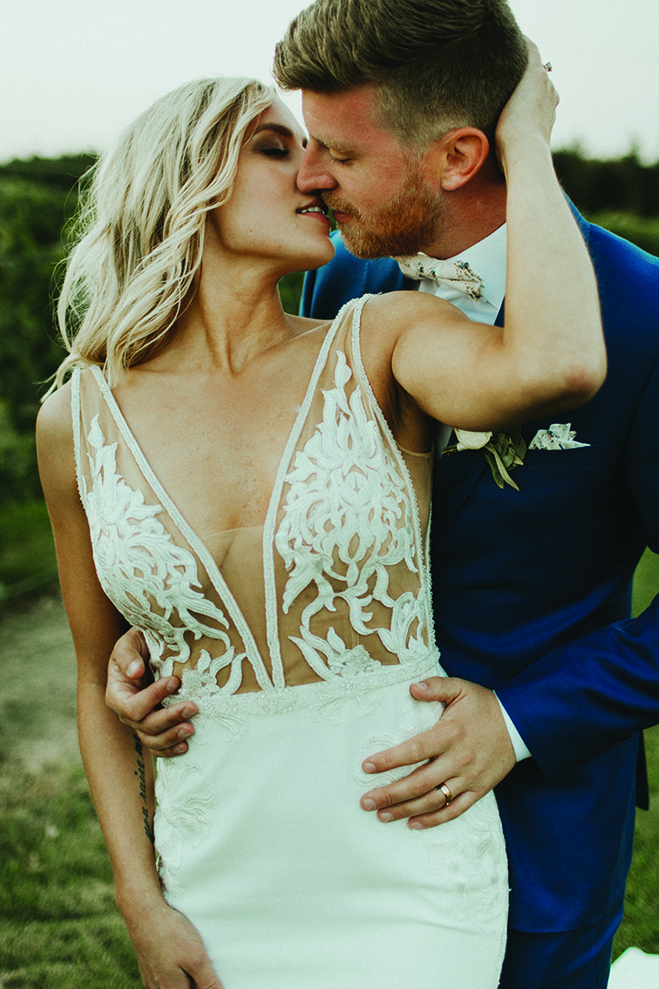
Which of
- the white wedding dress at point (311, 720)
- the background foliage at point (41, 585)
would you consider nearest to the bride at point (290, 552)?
the white wedding dress at point (311, 720)

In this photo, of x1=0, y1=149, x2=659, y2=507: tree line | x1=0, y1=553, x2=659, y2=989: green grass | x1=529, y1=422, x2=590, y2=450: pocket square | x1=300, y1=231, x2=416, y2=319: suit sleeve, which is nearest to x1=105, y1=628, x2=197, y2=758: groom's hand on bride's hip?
x1=529, y1=422, x2=590, y2=450: pocket square

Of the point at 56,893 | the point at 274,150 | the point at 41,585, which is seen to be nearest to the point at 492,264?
the point at 274,150

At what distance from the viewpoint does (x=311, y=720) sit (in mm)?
1765

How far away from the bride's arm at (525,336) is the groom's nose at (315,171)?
442 millimetres

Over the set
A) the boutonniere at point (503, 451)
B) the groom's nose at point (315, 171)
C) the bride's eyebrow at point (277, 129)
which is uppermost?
the bride's eyebrow at point (277, 129)

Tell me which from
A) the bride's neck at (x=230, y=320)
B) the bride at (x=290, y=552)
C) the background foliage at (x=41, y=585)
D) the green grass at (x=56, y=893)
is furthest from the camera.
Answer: the background foliage at (x=41, y=585)

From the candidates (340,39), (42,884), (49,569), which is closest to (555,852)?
(340,39)

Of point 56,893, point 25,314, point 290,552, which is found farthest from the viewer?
point 25,314

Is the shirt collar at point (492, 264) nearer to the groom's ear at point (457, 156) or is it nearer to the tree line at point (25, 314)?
the groom's ear at point (457, 156)

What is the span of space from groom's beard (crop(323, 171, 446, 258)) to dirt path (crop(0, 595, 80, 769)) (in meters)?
4.25

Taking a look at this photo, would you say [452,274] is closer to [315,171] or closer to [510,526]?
[315,171]

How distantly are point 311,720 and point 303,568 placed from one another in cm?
33

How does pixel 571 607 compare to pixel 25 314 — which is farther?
pixel 25 314

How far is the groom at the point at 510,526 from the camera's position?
5.92 feet
